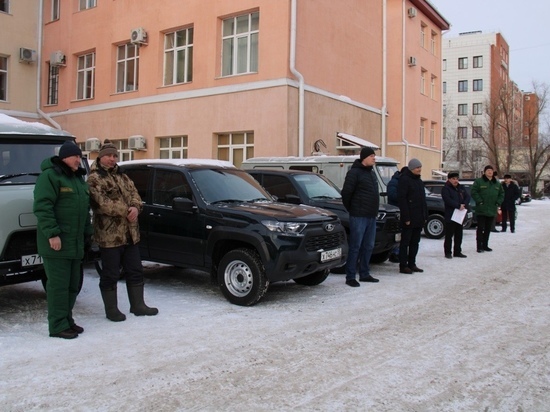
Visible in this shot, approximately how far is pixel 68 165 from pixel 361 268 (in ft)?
15.2

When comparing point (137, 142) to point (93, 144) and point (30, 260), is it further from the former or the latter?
point (30, 260)

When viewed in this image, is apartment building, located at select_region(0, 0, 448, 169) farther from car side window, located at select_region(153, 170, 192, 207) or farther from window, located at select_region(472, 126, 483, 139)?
window, located at select_region(472, 126, 483, 139)

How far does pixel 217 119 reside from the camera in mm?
17797

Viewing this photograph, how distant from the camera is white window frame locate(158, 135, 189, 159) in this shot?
19003mm

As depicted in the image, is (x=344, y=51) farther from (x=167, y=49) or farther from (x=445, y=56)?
(x=445, y=56)

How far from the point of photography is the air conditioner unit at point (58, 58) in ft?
74.9

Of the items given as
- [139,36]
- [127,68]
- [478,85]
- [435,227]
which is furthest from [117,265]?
[478,85]

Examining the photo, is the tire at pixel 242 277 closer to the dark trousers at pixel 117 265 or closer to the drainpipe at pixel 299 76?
the dark trousers at pixel 117 265

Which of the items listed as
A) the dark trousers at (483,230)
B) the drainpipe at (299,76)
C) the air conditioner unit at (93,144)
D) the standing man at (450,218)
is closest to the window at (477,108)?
the drainpipe at (299,76)

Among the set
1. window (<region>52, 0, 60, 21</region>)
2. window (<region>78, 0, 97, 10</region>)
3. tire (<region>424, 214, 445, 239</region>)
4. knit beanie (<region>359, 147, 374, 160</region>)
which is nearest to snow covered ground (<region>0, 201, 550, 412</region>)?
knit beanie (<region>359, 147, 374, 160</region>)

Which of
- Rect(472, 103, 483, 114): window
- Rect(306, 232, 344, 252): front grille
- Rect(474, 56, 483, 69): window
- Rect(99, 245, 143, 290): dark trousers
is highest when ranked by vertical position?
Rect(474, 56, 483, 69): window

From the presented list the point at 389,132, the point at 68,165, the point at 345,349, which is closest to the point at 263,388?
the point at 345,349

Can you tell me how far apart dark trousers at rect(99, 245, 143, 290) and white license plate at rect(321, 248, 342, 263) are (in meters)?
2.25

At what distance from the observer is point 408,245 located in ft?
29.1
